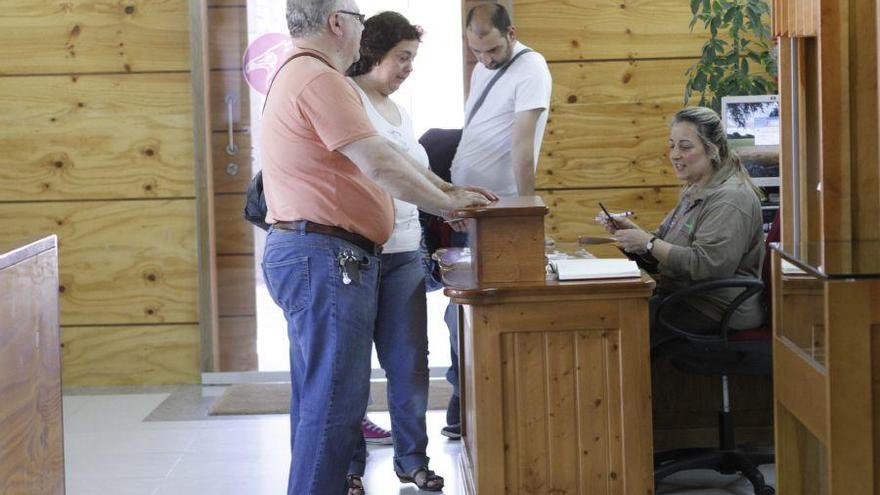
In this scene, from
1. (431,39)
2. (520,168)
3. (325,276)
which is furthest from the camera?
(431,39)

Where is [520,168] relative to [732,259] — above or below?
above

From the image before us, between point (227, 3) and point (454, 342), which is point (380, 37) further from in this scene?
point (227, 3)

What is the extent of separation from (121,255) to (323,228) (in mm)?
2803

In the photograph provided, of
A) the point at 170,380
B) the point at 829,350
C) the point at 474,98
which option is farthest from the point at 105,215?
the point at 829,350

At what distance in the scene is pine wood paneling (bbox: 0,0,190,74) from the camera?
5582 mm

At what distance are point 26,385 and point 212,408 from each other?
2445mm

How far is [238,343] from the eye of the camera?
570 cm

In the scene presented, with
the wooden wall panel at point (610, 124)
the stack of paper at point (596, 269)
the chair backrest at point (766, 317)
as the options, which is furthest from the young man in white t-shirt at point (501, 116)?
the wooden wall panel at point (610, 124)

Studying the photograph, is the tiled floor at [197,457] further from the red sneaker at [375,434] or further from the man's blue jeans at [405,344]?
the man's blue jeans at [405,344]

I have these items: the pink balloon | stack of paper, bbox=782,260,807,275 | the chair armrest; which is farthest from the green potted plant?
stack of paper, bbox=782,260,807,275

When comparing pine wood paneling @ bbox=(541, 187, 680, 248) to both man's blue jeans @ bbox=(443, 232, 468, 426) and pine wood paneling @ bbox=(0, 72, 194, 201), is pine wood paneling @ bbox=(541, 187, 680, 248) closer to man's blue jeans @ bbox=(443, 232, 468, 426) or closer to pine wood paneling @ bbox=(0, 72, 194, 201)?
man's blue jeans @ bbox=(443, 232, 468, 426)

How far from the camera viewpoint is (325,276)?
3.12 meters

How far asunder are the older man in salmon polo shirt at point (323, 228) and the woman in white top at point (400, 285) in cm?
51

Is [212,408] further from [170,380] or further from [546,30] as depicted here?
[546,30]
